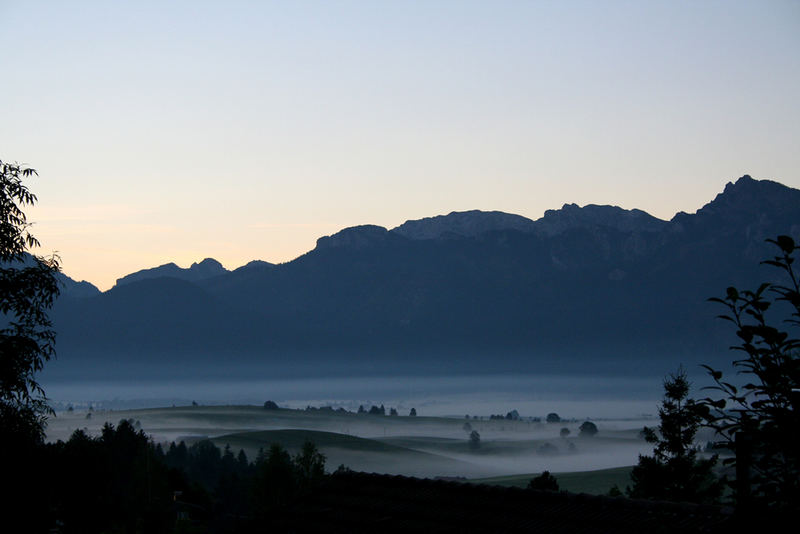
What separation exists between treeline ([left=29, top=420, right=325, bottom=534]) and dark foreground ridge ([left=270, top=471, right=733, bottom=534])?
5.73ft

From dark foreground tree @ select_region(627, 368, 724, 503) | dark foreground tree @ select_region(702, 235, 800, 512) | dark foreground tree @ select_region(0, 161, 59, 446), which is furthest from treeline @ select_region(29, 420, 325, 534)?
dark foreground tree @ select_region(627, 368, 724, 503)

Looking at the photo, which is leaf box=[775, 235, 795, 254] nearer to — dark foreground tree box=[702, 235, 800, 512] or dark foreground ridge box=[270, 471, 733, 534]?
dark foreground tree box=[702, 235, 800, 512]

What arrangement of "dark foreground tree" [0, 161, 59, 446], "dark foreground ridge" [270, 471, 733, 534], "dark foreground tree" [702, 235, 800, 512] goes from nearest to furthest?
"dark foreground tree" [702, 235, 800, 512] < "dark foreground ridge" [270, 471, 733, 534] < "dark foreground tree" [0, 161, 59, 446]

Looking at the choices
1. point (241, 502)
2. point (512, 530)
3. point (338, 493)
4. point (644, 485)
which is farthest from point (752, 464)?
point (241, 502)

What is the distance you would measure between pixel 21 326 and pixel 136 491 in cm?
8485

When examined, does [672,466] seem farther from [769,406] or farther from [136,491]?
[136,491]

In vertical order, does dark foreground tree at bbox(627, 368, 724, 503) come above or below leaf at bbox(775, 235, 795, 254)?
below

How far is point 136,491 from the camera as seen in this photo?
102 metres

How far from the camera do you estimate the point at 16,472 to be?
78.8 feet

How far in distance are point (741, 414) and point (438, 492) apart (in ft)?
41.0

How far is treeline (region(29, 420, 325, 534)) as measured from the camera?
27.9 metres

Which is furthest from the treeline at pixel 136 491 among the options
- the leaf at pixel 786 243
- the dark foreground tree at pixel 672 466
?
the dark foreground tree at pixel 672 466

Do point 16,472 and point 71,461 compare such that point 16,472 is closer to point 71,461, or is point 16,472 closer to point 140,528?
point 71,461

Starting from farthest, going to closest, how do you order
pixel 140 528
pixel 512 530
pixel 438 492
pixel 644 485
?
pixel 140 528, pixel 644 485, pixel 438 492, pixel 512 530
